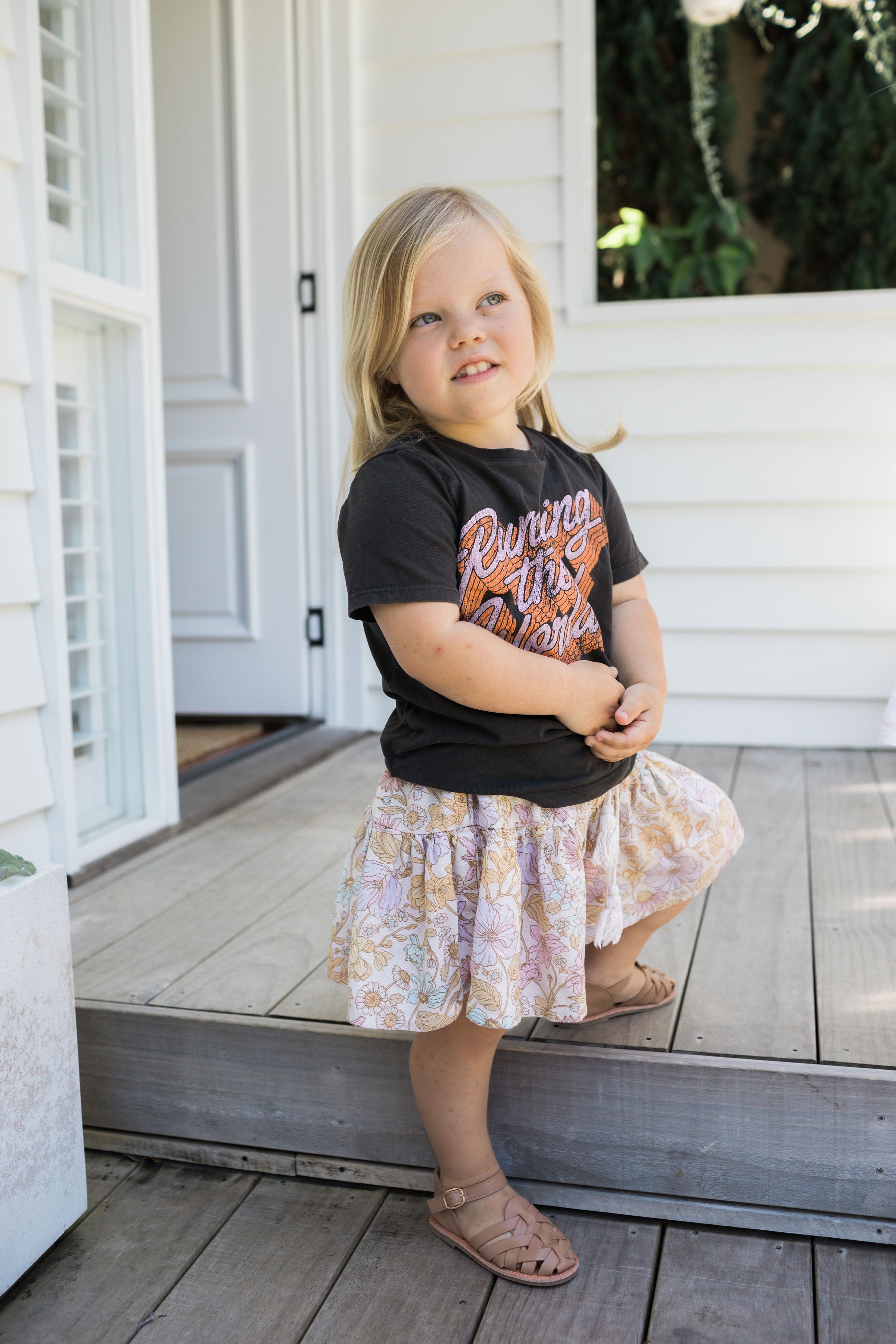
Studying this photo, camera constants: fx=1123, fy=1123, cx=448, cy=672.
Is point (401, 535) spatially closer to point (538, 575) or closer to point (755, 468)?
point (538, 575)

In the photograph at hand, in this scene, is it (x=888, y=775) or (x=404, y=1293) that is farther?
(x=888, y=775)

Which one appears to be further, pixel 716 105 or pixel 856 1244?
pixel 716 105

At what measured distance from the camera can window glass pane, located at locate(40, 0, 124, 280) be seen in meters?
1.91

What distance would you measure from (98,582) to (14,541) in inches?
13.8

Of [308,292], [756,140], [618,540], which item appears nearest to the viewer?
[618,540]

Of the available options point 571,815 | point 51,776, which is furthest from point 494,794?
point 51,776

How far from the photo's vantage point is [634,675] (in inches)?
50.4

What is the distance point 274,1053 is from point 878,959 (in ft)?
2.65

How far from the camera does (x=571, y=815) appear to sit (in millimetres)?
1165

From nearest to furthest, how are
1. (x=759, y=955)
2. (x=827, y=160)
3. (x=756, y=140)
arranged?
(x=759, y=955) → (x=827, y=160) → (x=756, y=140)

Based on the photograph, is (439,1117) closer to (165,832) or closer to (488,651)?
(488,651)

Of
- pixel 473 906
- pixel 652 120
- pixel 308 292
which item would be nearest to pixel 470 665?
pixel 473 906

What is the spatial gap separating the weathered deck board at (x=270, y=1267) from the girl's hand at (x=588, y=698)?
0.63 meters

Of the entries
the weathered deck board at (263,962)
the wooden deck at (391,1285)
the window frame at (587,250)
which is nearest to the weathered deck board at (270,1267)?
the wooden deck at (391,1285)
